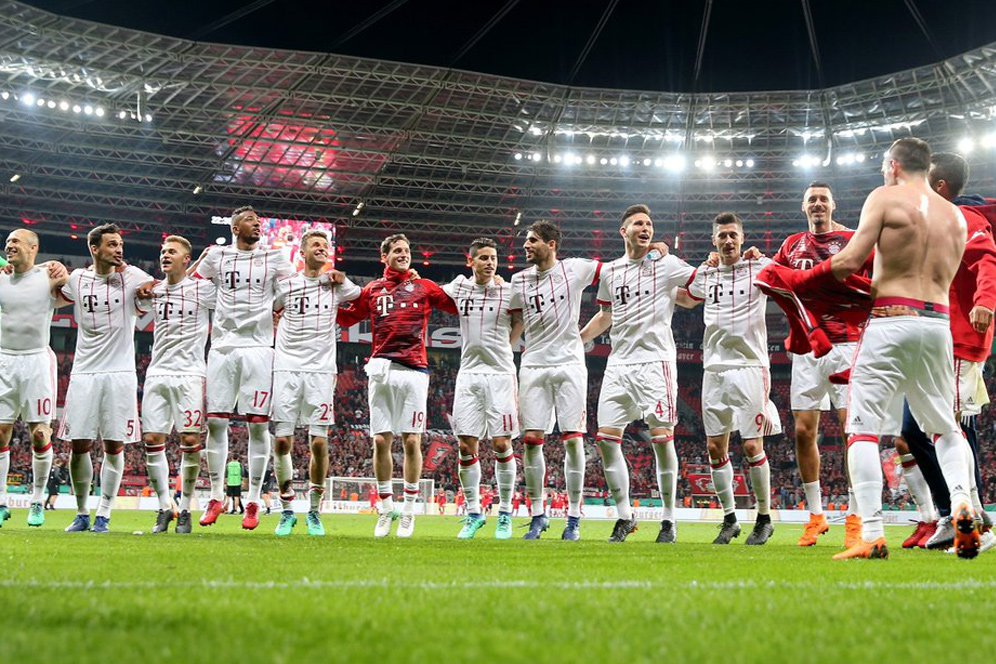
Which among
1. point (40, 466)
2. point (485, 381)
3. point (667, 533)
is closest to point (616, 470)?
point (667, 533)

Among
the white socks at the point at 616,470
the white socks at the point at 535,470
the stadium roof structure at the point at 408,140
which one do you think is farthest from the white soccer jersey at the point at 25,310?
the stadium roof structure at the point at 408,140

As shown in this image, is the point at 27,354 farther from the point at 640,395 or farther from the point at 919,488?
the point at 919,488

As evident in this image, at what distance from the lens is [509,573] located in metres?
5.03

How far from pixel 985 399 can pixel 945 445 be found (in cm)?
267

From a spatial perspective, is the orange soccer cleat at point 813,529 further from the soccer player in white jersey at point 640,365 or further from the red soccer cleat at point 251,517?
the red soccer cleat at point 251,517

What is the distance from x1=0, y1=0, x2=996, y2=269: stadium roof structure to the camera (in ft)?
91.2

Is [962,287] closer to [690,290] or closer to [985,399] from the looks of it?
[985,399]

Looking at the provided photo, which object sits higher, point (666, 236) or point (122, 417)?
point (666, 236)

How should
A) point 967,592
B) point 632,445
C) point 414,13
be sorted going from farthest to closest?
point 632,445
point 414,13
point 967,592

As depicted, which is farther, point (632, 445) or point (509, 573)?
point (632, 445)

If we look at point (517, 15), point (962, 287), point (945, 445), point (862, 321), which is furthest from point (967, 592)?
point (517, 15)

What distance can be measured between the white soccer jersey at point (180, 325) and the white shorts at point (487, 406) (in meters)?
2.74

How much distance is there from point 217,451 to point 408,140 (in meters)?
24.2

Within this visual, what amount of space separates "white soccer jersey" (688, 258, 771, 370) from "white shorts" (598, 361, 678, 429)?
0.52 metres
